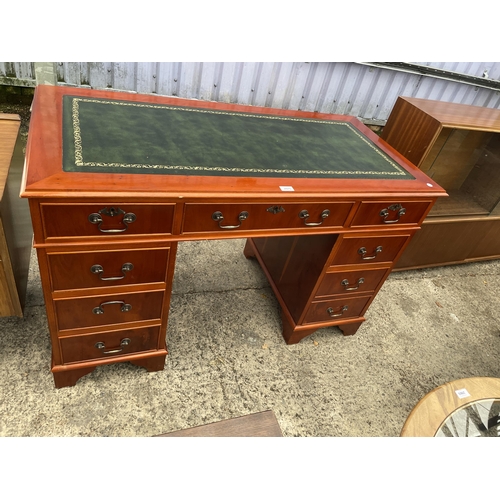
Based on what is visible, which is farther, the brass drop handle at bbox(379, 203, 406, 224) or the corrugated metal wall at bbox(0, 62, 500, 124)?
the corrugated metal wall at bbox(0, 62, 500, 124)

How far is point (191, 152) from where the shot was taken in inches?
62.2

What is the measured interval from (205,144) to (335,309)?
1.27 meters

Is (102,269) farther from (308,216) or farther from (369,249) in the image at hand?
(369,249)

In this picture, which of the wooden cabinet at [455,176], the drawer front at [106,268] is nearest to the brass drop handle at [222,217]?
the drawer front at [106,268]

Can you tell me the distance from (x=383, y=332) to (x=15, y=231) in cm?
232

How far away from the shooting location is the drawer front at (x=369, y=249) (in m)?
1.93

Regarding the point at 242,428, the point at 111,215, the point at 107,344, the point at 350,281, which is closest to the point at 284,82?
the point at 350,281

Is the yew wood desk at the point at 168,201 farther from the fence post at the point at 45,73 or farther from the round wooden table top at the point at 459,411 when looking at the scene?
the fence post at the point at 45,73

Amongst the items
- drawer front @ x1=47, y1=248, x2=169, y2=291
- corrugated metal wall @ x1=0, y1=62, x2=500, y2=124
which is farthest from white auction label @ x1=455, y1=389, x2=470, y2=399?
corrugated metal wall @ x1=0, y1=62, x2=500, y2=124

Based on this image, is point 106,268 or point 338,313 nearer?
point 106,268

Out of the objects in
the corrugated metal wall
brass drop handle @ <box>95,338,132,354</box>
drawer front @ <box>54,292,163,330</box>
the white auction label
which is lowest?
brass drop handle @ <box>95,338,132,354</box>

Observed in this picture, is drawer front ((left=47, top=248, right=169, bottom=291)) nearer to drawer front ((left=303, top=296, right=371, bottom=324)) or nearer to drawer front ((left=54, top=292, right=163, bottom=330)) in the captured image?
drawer front ((left=54, top=292, right=163, bottom=330))

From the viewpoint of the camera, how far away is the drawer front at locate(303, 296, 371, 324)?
2.23 m

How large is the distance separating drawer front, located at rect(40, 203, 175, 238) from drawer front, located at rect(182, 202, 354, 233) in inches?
4.1
